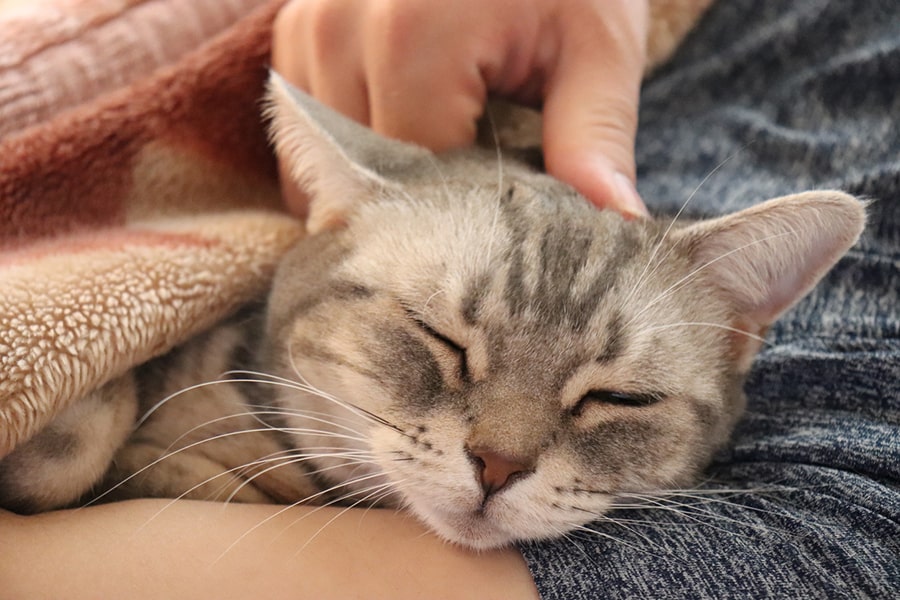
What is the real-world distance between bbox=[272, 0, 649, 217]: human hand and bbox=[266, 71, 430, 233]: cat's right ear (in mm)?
183

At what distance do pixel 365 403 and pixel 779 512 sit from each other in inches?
23.8

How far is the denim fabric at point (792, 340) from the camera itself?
865 millimetres

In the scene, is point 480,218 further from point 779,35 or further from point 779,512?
point 779,35

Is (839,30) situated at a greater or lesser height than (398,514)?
greater

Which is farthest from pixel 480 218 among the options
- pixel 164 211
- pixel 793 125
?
pixel 793 125

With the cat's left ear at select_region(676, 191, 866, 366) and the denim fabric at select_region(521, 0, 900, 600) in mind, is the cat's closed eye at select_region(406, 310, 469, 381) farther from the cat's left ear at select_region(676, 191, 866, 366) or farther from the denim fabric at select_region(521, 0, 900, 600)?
the cat's left ear at select_region(676, 191, 866, 366)

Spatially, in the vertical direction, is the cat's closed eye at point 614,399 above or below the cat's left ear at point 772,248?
below

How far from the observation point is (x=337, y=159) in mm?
1180

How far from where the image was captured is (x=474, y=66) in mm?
1465

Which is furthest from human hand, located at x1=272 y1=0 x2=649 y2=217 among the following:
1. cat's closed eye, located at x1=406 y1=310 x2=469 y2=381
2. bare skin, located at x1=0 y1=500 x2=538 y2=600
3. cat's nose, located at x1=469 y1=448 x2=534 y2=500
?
bare skin, located at x1=0 y1=500 x2=538 y2=600

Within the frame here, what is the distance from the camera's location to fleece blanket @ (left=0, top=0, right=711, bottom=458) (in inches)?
42.1

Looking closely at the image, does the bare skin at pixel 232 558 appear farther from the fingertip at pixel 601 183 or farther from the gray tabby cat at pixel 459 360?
the fingertip at pixel 601 183

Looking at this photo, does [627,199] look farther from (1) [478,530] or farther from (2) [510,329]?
(1) [478,530]

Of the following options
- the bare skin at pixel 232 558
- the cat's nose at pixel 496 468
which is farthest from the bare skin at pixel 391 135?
the cat's nose at pixel 496 468
